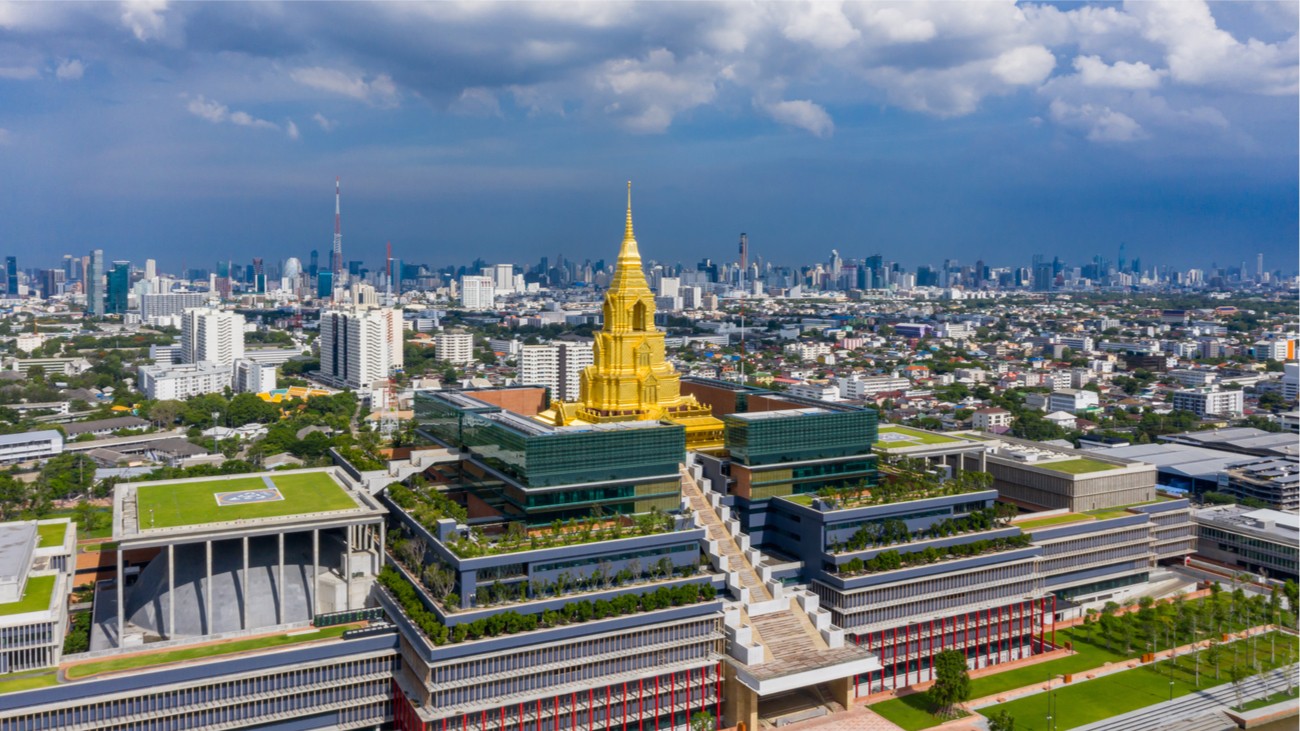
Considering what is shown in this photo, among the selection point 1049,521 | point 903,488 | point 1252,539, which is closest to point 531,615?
point 903,488

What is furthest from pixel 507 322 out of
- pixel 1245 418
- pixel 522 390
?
pixel 522 390

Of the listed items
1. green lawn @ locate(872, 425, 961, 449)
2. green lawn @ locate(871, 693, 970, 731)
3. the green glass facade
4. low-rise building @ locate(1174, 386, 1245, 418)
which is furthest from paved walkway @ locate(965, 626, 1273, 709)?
low-rise building @ locate(1174, 386, 1245, 418)

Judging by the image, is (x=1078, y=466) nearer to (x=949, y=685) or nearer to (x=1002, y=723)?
(x=949, y=685)

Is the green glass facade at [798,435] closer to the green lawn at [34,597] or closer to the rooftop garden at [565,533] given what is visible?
the rooftop garden at [565,533]

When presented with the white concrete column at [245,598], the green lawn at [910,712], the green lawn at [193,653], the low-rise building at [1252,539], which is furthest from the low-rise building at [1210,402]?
the white concrete column at [245,598]

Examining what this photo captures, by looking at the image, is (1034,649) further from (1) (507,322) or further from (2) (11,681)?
(1) (507,322)

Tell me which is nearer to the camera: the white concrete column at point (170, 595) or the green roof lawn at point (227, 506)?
the white concrete column at point (170, 595)
